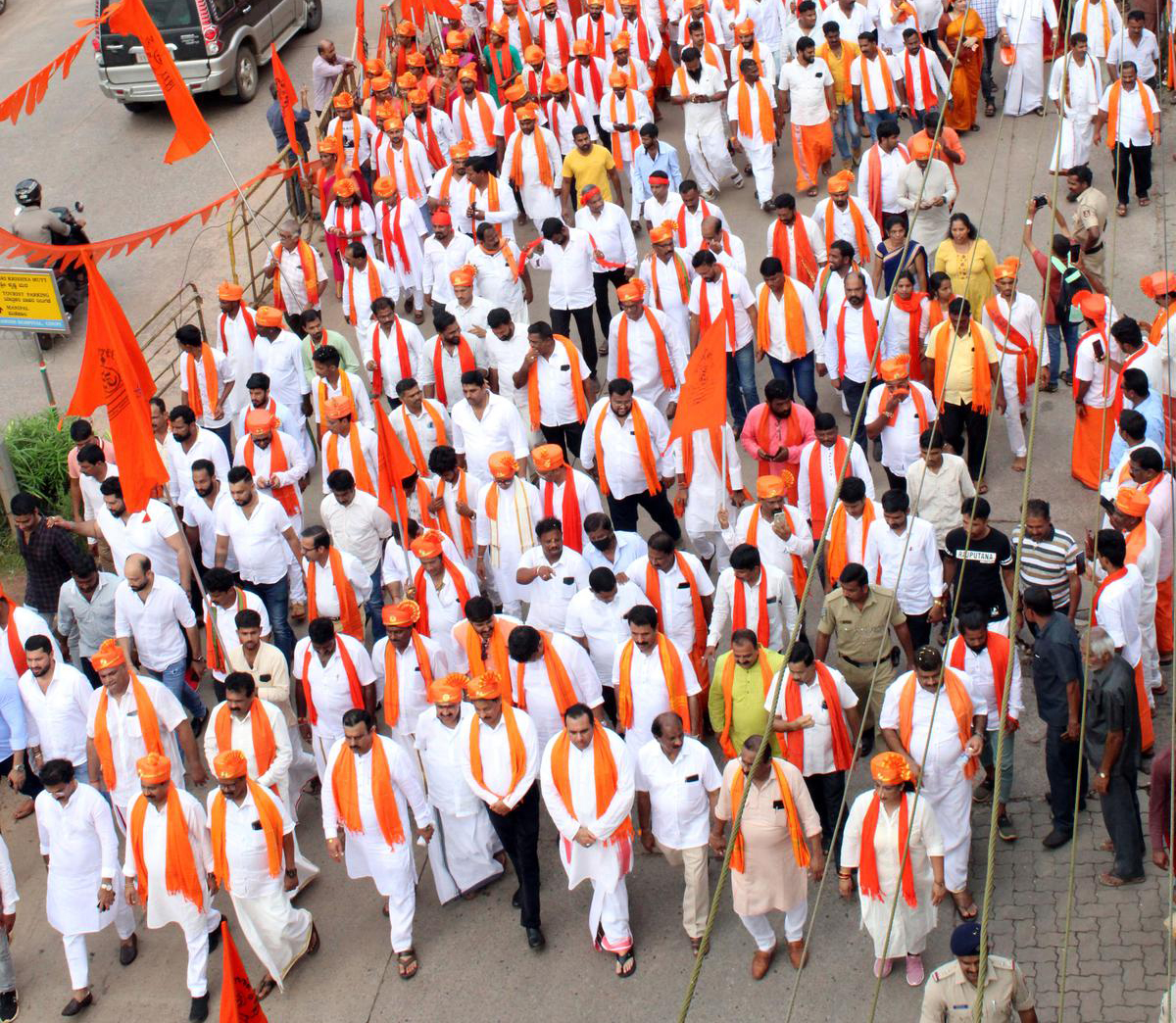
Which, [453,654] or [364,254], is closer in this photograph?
[453,654]

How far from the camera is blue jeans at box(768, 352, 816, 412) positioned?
12305 millimetres

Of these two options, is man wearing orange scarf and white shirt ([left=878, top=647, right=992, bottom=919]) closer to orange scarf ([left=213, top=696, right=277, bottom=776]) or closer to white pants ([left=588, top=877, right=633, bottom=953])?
white pants ([left=588, top=877, right=633, bottom=953])

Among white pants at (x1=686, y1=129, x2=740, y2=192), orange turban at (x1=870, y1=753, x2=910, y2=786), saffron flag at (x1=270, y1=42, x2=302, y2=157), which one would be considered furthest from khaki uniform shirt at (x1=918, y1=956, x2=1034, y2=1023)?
saffron flag at (x1=270, y1=42, x2=302, y2=157)

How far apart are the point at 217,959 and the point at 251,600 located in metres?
1.96

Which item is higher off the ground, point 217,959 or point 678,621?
point 678,621

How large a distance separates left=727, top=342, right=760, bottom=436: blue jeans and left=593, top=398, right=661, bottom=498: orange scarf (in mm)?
1501

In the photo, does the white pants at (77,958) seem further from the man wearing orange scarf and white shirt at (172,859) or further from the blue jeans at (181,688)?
the blue jeans at (181,688)

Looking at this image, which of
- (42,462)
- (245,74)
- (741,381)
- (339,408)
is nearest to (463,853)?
(339,408)

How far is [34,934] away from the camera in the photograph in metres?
10.1

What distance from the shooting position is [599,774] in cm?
866

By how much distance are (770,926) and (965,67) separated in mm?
9936

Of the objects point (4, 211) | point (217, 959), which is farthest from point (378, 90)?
point (217, 959)

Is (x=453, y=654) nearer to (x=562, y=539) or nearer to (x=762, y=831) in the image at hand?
(x=562, y=539)

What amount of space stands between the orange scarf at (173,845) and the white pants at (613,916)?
202 centimetres
